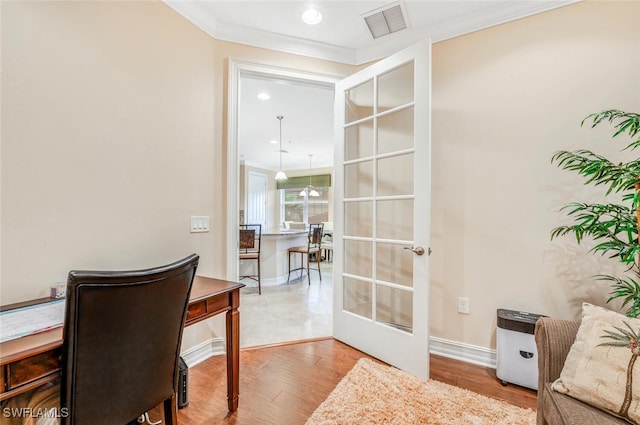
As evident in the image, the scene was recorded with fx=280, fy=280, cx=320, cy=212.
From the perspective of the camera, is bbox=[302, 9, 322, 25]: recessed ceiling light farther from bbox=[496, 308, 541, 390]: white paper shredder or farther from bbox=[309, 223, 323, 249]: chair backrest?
bbox=[309, 223, 323, 249]: chair backrest

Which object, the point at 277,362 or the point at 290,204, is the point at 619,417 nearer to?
the point at 277,362

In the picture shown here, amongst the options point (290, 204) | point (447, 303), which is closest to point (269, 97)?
point (447, 303)

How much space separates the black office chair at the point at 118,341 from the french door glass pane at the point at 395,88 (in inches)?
70.3

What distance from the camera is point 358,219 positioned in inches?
93.2

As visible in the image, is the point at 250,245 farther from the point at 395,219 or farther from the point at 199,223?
the point at 395,219

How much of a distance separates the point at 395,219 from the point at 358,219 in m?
0.34

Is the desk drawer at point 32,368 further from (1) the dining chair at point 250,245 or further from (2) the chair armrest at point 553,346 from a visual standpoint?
(1) the dining chair at point 250,245

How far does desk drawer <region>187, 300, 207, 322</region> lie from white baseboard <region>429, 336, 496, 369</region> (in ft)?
5.86

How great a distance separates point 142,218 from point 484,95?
2.52 meters

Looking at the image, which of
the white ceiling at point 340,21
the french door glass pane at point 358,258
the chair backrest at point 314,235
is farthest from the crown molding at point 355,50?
the chair backrest at point 314,235

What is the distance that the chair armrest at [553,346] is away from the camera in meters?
1.16

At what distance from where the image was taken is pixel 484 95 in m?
2.07

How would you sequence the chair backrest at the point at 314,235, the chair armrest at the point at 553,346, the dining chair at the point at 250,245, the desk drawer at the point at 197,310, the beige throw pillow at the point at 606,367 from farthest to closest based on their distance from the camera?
the chair backrest at the point at 314,235 < the dining chair at the point at 250,245 < the desk drawer at the point at 197,310 < the chair armrest at the point at 553,346 < the beige throw pillow at the point at 606,367

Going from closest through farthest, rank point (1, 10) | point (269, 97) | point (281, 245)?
point (1, 10), point (269, 97), point (281, 245)
